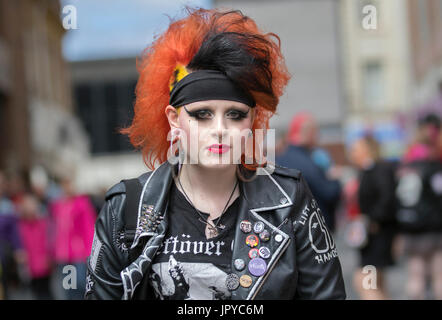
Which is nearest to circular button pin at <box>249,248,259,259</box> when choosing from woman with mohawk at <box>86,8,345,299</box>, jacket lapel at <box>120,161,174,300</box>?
woman with mohawk at <box>86,8,345,299</box>

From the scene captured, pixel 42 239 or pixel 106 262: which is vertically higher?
pixel 106 262

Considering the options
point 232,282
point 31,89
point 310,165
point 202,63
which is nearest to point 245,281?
point 232,282

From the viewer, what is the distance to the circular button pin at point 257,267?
207 centimetres

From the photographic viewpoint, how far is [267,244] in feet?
6.95

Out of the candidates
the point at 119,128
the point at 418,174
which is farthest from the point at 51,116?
the point at 119,128

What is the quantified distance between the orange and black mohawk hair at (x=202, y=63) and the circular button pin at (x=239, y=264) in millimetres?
516

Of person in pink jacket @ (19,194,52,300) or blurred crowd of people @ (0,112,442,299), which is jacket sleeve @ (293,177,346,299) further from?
person in pink jacket @ (19,194,52,300)

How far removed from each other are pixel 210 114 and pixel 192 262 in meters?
0.49

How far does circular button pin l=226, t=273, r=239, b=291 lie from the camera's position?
6.81 ft

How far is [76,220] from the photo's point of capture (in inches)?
282

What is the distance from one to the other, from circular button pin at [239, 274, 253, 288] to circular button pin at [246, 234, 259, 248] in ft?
0.35

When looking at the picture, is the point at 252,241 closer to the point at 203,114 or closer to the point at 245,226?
the point at 245,226

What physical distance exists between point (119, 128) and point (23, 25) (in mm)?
18864
